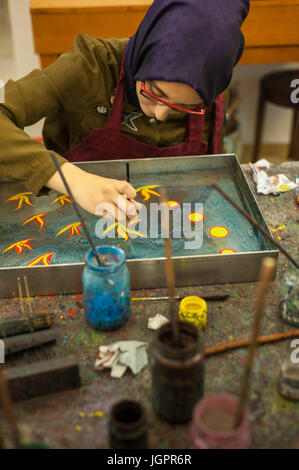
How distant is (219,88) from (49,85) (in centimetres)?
55

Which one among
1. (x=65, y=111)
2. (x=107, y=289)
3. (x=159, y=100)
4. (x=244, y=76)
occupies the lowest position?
(x=244, y=76)

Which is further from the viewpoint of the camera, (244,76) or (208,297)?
(244,76)

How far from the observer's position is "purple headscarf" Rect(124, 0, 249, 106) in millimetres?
1295

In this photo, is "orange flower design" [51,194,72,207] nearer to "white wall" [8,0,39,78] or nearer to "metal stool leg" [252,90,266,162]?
"white wall" [8,0,39,78]

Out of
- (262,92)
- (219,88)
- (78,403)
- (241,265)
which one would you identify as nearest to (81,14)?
(262,92)

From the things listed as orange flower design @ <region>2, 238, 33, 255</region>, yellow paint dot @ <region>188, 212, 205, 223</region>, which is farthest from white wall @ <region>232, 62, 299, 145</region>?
orange flower design @ <region>2, 238, 33, 255</region>

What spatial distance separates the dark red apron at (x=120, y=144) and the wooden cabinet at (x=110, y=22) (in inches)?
46.4

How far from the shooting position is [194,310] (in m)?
1.08

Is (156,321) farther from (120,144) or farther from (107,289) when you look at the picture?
(120,144)

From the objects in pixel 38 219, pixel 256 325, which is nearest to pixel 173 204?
pixel 38 219

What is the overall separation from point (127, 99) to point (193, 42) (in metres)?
0.43

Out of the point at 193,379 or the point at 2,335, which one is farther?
the point at 2,335

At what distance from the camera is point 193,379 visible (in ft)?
2.72

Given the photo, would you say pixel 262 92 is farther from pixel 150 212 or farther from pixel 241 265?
pixel 241 265
